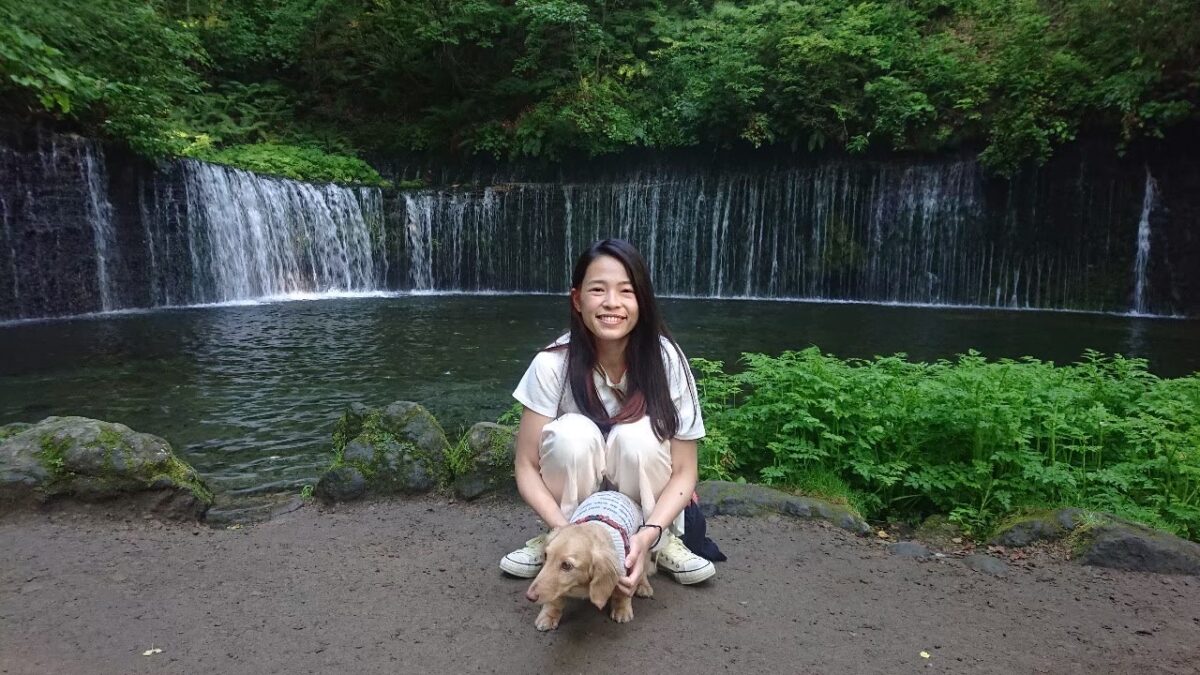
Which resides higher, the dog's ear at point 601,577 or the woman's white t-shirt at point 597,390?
the woman's white t-shirt at point 597,390

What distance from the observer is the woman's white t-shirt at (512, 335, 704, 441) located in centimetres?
249

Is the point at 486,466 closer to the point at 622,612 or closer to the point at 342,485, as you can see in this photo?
the point at 342,485

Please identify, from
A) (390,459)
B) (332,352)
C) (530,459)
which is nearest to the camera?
(530,459)

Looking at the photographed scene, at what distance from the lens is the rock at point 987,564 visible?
2989 millimetres

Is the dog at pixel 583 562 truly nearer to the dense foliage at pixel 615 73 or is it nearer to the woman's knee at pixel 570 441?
the woman's knee at pixel 570 441

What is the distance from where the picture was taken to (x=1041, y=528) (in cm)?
329

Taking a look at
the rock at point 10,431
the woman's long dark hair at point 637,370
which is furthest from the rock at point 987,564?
the rock at point 10,431

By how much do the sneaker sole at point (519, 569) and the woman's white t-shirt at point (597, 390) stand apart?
0.68 metres

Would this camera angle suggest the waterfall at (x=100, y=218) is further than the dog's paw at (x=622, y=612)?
Yes

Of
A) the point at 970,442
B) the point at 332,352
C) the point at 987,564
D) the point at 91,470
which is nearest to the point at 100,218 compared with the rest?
the point at 332,352

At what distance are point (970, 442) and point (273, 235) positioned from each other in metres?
15.4

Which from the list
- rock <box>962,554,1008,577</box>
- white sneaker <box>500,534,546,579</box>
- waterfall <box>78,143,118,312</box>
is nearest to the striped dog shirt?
white sneaker <box>500,534,546,579</box>

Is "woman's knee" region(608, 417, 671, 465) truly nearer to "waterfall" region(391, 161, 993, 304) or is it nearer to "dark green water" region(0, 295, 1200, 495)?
"dark green water" region(0, 295, 1200, 495)

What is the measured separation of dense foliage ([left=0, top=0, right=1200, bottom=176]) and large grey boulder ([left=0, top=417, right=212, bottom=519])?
7114mm
